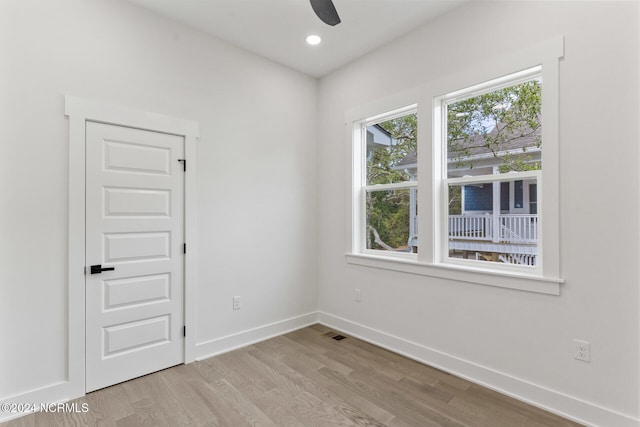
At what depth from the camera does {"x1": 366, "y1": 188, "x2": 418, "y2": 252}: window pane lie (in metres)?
3.16

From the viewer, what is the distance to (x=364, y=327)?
11.2ft

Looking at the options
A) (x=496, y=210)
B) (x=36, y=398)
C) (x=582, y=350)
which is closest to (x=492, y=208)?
(x=496, y=210)

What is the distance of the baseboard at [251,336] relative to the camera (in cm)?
300

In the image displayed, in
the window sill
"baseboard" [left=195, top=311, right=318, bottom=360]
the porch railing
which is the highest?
the porch railing

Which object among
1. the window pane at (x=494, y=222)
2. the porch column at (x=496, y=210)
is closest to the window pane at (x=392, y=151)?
the window pane at (x=494, y=222)

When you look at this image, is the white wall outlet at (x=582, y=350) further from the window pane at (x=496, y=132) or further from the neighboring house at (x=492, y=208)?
the window pane at (x=496, y=132)

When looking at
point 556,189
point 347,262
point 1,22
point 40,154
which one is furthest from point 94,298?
point 556,189

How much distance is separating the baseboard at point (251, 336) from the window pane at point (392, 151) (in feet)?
5.94

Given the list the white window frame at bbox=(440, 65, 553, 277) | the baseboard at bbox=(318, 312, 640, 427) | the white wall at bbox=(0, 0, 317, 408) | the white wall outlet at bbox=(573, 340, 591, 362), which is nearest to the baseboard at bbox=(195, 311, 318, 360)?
the white wall at bbox=(0, 0, 317, 408)

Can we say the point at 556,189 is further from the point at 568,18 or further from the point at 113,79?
the point at 113,79

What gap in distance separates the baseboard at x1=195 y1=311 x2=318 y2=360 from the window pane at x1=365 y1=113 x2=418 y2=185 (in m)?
1.81

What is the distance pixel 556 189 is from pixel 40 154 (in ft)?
11.6

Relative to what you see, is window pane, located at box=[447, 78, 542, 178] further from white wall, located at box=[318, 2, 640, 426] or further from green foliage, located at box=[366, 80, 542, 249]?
white wall, located at box=[318, 2, 640, 426]

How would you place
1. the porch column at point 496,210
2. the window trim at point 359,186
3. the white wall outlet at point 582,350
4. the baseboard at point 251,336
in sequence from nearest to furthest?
the white wall outlet at point 582,350
the porch column at point 496,210
the baseboard at point 251,336
the window trim at point 359,186
